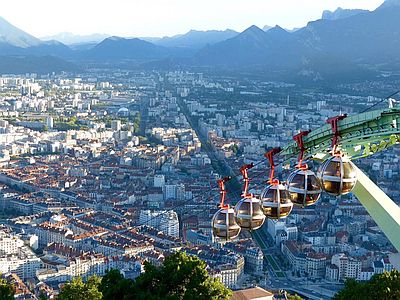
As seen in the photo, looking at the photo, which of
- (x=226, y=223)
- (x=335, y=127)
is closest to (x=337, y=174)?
(x=335, y=127)

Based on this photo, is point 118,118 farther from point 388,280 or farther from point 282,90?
point 388,280

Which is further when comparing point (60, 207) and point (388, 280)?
point (60, 207)

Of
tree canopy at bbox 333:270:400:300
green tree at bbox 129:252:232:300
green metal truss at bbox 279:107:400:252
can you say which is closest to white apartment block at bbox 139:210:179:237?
green tree at bbox 129:252:232:300

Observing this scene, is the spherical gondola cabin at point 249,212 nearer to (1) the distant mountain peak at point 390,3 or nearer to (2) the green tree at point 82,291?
(2) the green tree at point 82,291

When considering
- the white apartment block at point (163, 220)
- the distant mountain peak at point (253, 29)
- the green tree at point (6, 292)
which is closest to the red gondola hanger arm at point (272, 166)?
the green tree at point (6, 292)

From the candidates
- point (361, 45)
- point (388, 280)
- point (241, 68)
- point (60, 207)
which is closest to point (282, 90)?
point (361, 45)

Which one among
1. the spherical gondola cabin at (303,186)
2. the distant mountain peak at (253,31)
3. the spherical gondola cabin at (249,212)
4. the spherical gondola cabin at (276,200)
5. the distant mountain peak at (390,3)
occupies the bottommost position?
the spherical gondola cabin at (249,212)

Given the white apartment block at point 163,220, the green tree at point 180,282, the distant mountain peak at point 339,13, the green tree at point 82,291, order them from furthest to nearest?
the distant mountain peak at point 339,13
the white apartment block at point 163,220
the green tree at point 82,291
the green tree at point 180,282

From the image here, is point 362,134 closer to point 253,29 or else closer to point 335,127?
point 335,127
